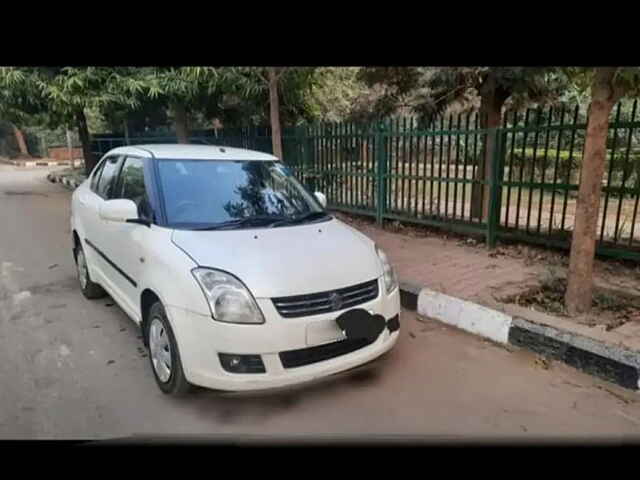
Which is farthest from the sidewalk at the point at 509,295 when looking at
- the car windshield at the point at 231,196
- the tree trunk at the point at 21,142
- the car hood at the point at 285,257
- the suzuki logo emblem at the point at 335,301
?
the tree trunk at the point at 21,142

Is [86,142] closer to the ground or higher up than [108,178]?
closer to the ground

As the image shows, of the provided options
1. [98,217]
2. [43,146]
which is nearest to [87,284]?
[98,217]

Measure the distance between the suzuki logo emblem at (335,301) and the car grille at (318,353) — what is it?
212 millimetres

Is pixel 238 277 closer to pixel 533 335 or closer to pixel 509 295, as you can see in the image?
pixel 533 335

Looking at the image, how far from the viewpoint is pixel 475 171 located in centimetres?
618

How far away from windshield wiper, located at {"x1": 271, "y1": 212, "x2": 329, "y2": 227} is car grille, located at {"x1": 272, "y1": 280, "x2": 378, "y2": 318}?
0.78 m

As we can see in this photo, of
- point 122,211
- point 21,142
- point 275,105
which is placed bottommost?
point 21,142

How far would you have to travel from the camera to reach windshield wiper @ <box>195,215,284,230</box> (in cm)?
316

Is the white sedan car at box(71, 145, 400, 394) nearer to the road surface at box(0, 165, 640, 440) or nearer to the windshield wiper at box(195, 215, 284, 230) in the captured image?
the windshield wiper at box(195, 215, 284, 230)

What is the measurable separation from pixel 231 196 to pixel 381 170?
4043 mm

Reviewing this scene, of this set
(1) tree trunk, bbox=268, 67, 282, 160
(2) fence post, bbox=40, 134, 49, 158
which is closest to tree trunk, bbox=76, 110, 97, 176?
(1) tree trunk, bbox=268, 67, 282, 160
